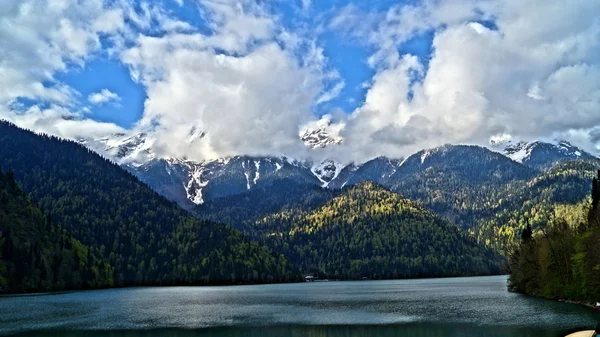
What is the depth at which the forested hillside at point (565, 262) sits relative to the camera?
99.7 metres

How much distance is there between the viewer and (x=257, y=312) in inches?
4375

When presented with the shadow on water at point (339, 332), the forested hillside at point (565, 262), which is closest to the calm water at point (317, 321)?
the shadow on water at point (339, 332)

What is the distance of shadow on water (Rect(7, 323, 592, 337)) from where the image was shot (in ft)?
226

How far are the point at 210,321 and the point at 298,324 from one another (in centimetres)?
1774

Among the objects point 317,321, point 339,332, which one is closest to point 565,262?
point 317,321

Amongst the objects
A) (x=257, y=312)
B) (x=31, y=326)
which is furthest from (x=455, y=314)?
(x=31, y=326)

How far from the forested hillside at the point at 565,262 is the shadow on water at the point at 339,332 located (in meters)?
28.4

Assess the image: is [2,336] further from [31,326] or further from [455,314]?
[455,314]

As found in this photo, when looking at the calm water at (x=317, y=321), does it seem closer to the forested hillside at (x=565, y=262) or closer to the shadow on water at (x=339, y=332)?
the shadow on water at (x=339, y=332)

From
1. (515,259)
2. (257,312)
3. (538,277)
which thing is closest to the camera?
(257,312)

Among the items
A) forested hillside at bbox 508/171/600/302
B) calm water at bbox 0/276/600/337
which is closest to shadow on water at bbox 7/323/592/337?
calm water at bbox 0/276/600/337

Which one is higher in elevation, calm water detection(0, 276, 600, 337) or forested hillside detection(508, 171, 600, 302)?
forested hillside detection(508, 171, 600, 302)

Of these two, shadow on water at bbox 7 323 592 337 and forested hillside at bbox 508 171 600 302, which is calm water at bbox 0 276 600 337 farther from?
forested hillside at bbox 508 171 600 302

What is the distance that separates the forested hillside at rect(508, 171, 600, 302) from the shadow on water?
28358mm
